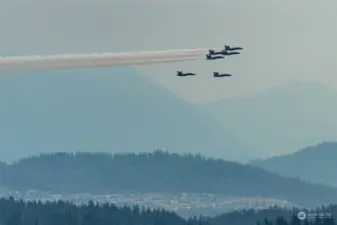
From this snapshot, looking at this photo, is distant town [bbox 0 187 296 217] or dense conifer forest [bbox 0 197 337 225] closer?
dense conifer forest [bbox 0 197 337 225]

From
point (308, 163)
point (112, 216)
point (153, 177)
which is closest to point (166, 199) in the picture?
point (153, 177)

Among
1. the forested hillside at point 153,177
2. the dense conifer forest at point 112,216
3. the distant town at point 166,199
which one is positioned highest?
the forested hillside at point 153,177

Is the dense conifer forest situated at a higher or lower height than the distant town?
lower

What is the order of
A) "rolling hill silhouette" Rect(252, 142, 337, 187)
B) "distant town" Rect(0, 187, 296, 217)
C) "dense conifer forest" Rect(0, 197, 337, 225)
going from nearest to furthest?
1. "dense conifer forest" Rect(0, 197, 337, 225)
2. "distant town" Rect(0, 187, 296, 217)
3. "rolling hill silhouette" Rect(252, 142, 337, 187)

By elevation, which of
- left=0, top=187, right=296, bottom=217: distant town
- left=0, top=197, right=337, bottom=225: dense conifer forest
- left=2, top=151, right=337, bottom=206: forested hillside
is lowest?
left=0, top=197, right=337, bottom=225: dense conifer forest

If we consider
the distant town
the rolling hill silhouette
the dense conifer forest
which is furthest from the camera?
the rolling hill silhouette

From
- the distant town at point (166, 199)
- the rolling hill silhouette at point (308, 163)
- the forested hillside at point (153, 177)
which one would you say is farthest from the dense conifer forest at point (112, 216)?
the rolling hill silhouette at point (308, 163)

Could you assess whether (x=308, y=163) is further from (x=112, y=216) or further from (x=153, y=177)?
(x=112, y=216)

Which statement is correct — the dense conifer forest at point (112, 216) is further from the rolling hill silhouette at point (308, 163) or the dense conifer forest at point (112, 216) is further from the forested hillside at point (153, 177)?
the rolling hill silhouette at point (308, 163)

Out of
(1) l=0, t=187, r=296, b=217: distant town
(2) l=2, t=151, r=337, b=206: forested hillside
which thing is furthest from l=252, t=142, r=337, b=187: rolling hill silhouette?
(1) l=0, t=187, r=296, b=217: distant town

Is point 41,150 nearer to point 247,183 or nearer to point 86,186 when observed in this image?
point 86,186

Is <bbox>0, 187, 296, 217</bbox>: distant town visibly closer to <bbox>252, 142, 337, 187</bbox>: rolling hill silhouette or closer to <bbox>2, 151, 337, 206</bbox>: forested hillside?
<bbox>2, 151, 337, 206</bbox>: forested hillside

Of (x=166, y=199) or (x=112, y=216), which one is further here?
(x=166, y=199)

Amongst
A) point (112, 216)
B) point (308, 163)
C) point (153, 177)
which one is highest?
point (308, 163)
